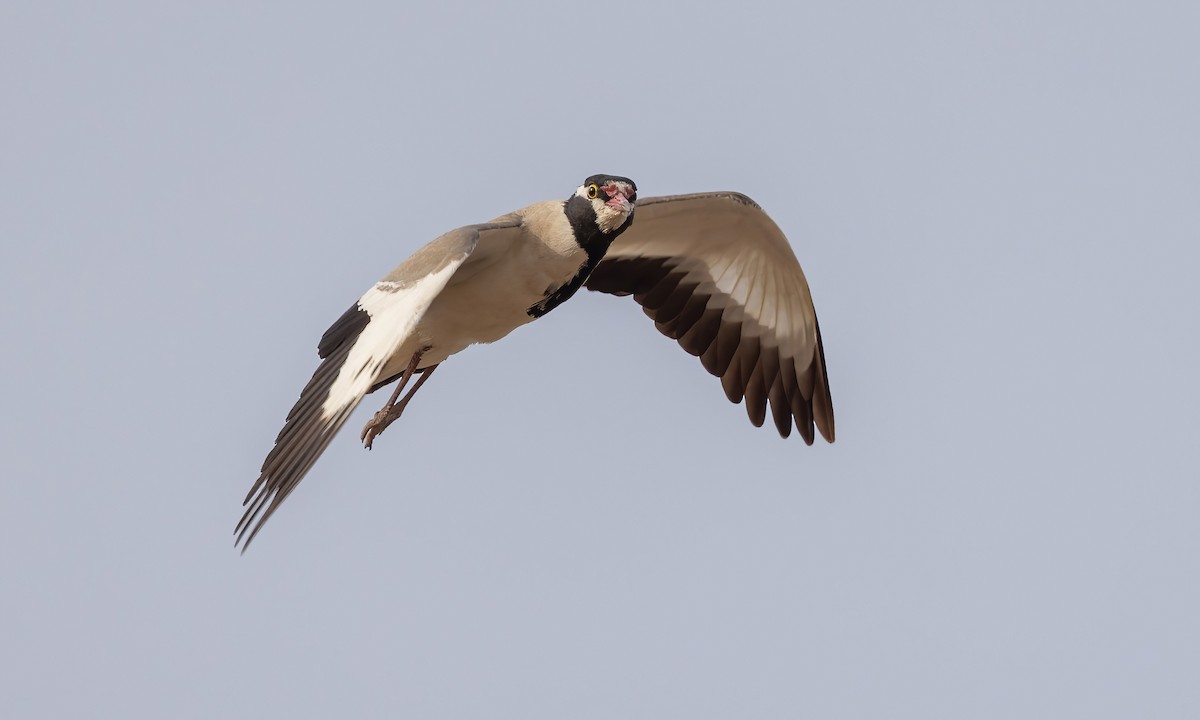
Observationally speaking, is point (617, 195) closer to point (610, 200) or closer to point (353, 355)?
point (610, 200)

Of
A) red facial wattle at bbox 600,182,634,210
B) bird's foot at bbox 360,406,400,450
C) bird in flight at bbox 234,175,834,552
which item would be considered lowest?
bird's foot at bbox 360,406,400,450

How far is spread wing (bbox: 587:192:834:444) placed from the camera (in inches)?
503

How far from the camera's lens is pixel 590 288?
12.7m

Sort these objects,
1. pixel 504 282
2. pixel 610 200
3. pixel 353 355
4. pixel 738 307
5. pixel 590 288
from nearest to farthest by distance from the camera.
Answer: pixel 353 355, pixel 610 200, pixel 504 282, pixel 590 288, pixel 738 307

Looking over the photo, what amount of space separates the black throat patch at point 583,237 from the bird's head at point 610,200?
0.03 metres

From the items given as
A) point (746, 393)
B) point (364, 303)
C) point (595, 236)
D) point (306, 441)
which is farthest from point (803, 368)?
point (306, 441)

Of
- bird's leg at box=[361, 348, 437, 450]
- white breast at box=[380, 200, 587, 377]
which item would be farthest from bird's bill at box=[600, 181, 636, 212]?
bird's leg at box=[361, 348, 437, 450]

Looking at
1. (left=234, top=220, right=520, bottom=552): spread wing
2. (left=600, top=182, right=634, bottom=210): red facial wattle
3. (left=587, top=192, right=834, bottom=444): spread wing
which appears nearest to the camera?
(left=234, top=220, right=520, bottom=552): spread wing

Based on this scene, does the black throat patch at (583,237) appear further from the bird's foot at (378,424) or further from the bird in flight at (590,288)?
the bird's foot at (378,424)

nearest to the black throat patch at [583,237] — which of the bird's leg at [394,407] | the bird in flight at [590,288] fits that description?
the bird in flight at [590,288]

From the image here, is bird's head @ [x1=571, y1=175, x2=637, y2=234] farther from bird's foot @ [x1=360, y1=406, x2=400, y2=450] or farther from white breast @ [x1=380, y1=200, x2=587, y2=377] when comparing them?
bird's foot @ [x1=360, y1=406, x2=400, y2=450]

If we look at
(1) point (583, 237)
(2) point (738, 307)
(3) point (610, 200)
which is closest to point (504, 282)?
(1) point (583, 237)

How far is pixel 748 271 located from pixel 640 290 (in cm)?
91

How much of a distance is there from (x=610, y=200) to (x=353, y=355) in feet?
6.74
